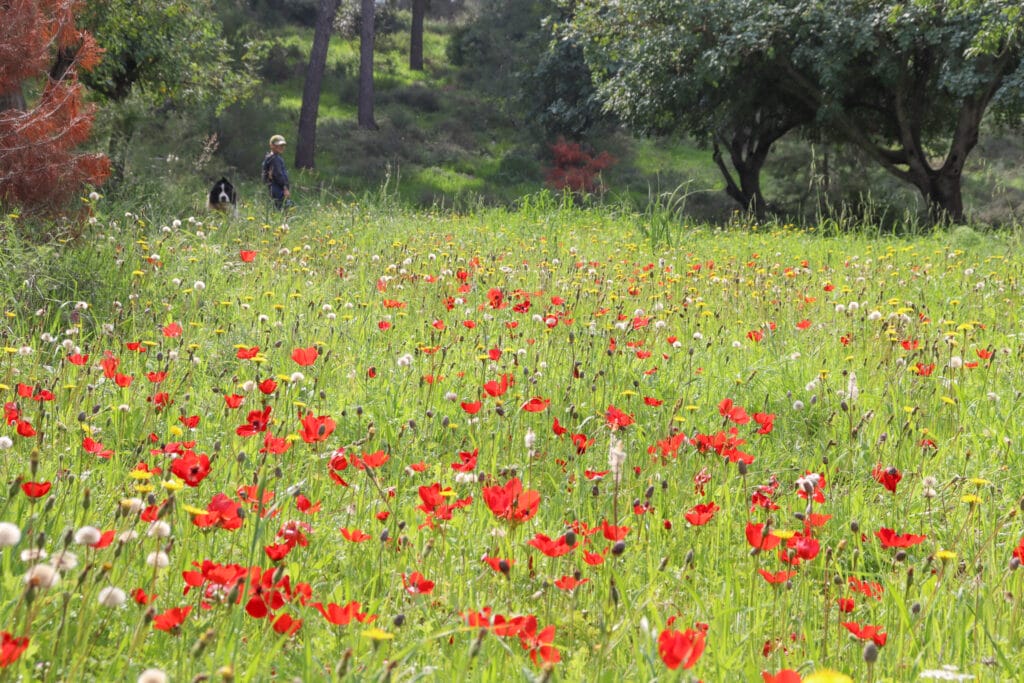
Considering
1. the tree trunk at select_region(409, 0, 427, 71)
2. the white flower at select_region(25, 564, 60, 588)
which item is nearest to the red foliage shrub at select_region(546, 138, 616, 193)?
the tree trunk at select_region(409, 0, 427, 71)

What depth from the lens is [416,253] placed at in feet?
24.4

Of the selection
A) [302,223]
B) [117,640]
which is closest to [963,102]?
[302,223]

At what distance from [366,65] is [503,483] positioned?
2350 cm

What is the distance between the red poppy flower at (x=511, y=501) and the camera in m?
1.71

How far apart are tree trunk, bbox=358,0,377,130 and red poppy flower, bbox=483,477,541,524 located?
2386 cm

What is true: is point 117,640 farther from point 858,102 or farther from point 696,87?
point 858,102

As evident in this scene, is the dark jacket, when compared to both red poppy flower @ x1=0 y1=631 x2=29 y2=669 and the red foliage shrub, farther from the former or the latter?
red poppy flower @ x1=0 y1=631 x2=29 y2=669

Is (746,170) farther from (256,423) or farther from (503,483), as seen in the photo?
(256,423)

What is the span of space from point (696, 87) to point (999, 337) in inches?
488

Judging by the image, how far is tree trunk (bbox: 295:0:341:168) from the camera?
69.4 ft

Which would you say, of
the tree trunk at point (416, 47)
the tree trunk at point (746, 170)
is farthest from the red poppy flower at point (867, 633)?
the tree trunk at point (416, 47)

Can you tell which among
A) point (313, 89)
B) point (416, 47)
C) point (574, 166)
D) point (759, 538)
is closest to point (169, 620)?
point (759, 538)

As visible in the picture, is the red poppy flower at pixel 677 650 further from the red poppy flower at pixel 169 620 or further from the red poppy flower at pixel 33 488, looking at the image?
the red poppy flower at pixel 33 488

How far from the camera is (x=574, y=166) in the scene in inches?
963
